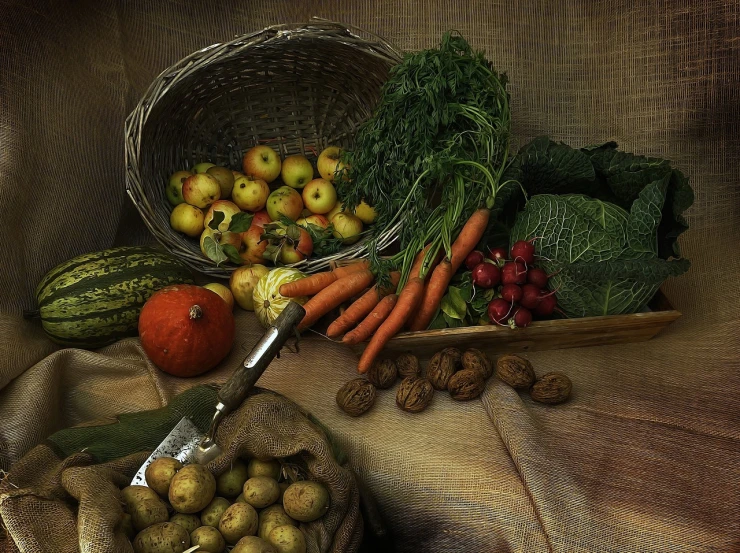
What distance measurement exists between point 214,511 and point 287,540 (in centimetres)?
21

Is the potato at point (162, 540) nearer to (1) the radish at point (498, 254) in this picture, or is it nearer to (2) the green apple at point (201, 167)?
(1) the radish at point (498, 254)

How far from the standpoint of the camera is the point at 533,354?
8.17 ft

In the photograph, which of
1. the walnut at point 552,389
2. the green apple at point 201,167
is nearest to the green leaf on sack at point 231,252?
the green apple at point 201,167

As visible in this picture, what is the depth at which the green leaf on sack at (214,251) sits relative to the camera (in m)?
2.62

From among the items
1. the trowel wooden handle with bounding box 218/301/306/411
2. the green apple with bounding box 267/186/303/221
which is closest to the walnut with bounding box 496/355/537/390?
the trowel wooden handle with bounding box 218/301/306/411

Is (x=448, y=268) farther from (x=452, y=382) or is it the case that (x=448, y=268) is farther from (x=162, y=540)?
(x=162, y=540)

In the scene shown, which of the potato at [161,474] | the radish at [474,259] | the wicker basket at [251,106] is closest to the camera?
the potato at [161,474]

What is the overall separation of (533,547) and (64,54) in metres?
2.32

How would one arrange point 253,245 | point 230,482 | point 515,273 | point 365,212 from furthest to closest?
1. point 365,212
2. point 253,245
3. point 515,273
4. point 230,482

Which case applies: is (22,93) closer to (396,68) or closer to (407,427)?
(396,68)

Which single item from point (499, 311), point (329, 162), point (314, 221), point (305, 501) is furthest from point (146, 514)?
point (329, 162)

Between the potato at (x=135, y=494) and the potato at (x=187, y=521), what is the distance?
0.25 ft

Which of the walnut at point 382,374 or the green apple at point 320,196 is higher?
the green apple at point 320,196

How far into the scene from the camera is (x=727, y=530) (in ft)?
5.96
